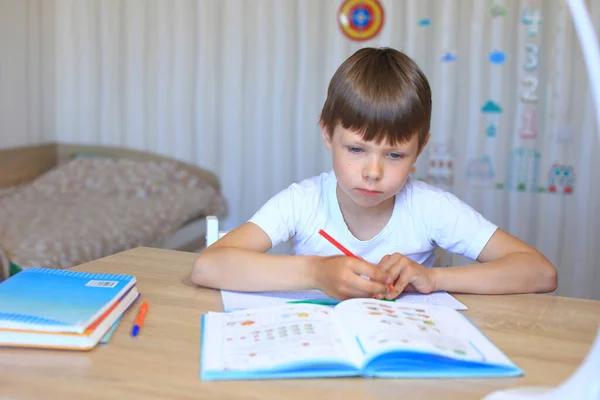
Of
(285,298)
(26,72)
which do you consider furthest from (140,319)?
(26,72)

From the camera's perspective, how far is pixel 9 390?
0.74 metres

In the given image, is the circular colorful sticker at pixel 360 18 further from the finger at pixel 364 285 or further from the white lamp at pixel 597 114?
the white lamp at pixel 597 114

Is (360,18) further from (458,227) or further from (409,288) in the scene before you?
(409,288)

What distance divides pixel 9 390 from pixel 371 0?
266 centimetres

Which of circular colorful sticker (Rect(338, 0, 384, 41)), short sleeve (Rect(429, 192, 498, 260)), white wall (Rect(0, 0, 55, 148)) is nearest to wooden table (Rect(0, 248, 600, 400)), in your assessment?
short sleeve (Rect(429, 192, 498, 260))

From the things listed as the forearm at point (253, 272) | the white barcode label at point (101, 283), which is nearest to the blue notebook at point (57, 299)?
the white barcode label at point (101, 283)

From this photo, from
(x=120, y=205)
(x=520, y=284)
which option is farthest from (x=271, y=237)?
(x=120, y=205)

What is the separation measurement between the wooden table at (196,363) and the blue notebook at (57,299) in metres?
0.04

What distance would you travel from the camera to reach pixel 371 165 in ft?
4.10

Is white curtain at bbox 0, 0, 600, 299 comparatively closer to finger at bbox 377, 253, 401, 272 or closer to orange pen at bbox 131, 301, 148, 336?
finger at bbox 377, 253, 401, 272

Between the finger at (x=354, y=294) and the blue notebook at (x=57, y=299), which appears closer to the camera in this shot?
the blue notebook at (x=57, y=299)

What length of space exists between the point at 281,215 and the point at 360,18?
1922 millimetres

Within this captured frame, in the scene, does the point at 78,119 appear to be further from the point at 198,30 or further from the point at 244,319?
the point at 244,319

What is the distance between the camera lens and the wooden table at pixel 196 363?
750 millimetres
